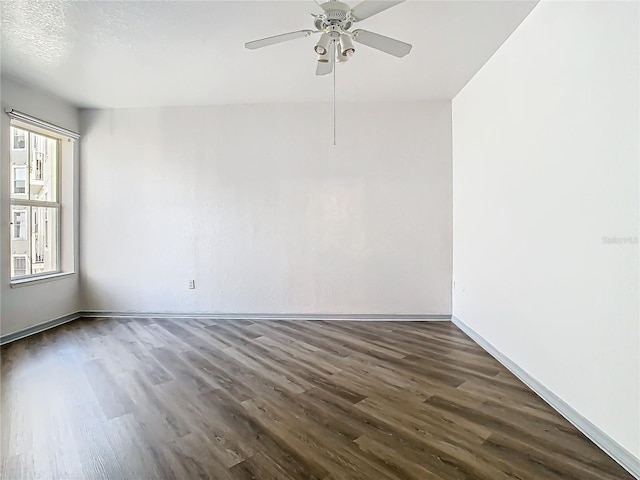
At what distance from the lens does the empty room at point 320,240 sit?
6.13ft

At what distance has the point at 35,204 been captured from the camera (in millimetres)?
4125

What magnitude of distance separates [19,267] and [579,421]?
17.9 ft

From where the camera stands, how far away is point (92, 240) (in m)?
4.71

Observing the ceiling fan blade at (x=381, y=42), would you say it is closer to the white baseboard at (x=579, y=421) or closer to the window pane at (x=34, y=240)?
the white baseboard at (x=579, y=421)

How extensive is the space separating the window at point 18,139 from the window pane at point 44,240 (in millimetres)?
729

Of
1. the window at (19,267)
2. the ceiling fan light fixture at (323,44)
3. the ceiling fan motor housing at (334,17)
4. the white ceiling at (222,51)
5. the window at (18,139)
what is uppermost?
the white ceiling at (222,51)

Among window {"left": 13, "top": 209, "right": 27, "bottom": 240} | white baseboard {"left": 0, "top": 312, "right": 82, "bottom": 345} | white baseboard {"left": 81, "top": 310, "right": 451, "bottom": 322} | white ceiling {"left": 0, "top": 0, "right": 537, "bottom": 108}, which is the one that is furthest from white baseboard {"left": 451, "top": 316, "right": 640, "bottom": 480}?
window {"left": 13, "top": 209, "right": 27, "bottom": 240}

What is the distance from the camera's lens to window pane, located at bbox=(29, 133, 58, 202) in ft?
13.5

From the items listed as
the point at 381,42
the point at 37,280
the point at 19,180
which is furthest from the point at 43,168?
the point at 381,42

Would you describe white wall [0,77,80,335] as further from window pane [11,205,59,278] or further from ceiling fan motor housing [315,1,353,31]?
ceiling fan motor housing [315,1,353,31]

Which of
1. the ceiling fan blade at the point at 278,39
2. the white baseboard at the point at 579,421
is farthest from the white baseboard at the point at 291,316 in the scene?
the ceiling fan blade at the point at 278,39

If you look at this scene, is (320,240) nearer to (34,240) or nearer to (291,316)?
(291,316)

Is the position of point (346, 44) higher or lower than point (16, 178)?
higher

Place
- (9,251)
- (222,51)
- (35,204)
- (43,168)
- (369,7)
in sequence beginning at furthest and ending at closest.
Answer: (43,168)
(35,204)
(9,251)
(222,51)
(369,7)
